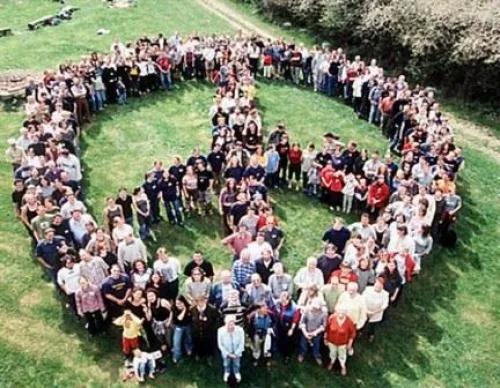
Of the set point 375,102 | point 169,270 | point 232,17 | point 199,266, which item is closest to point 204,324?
point 199,266

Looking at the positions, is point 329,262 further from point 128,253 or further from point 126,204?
point 126,204

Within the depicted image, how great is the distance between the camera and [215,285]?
12102 mm

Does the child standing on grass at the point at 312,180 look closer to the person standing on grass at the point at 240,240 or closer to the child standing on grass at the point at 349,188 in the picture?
the child standing on grass at the point at 349,188

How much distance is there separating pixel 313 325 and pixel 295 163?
6.76m

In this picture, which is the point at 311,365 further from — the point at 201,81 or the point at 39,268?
the point at 201,81

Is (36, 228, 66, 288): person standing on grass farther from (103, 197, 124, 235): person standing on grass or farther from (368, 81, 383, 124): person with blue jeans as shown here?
(368, 81, 383, 124): person with blue jeans

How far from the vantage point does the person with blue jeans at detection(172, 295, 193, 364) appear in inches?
462

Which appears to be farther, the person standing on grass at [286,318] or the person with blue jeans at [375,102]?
the person with blue jeans at [375,102]

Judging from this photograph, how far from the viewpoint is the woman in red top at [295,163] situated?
17.7m

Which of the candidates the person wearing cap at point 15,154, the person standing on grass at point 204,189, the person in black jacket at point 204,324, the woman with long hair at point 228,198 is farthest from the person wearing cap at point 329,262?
the person wearing cap at point 15,154

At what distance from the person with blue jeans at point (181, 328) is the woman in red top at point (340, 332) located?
251 centimetres

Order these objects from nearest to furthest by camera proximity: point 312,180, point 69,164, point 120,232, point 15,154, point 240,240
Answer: point 120,232 < point 240,240 < point 69,164 < point 15,154 < point 312,180

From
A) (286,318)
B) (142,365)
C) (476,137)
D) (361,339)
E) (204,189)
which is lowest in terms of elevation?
(142,365)

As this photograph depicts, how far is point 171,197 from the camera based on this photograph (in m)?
15.8
